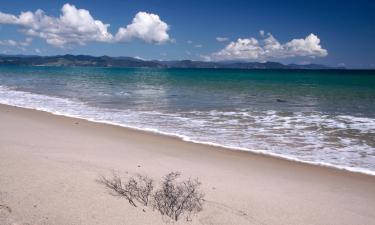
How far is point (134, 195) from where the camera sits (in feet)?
15.8

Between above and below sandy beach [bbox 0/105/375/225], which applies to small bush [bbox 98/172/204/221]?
above

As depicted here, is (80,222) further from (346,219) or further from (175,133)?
(175,133)

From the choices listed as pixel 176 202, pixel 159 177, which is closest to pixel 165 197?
pixel 176 202

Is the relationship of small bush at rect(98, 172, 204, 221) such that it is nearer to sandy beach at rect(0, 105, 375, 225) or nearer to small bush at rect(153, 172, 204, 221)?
small bush at rect(153, 172, 204, 221)

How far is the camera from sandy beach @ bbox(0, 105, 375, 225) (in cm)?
436

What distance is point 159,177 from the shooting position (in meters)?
6.15

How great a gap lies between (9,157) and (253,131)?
7728 mm

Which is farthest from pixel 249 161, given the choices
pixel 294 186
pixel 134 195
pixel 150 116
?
pixel 150 116

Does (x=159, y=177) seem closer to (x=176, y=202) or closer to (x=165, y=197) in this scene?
(x=165, y=197)

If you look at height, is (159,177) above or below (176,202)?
below

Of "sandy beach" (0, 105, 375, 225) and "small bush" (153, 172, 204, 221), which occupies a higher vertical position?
"small bush" (153, 172, 204, 221)

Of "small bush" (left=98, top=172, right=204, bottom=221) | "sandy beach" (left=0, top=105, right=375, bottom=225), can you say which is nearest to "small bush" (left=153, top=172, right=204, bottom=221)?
"small bush" (left=98, top=172, right=204, bottom=221)

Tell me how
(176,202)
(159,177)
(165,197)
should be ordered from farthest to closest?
1. (159,177)
2. (165,197)
3. (176,202)

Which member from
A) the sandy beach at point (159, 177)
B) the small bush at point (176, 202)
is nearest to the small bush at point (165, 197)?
the small bush at point (176, 202)
